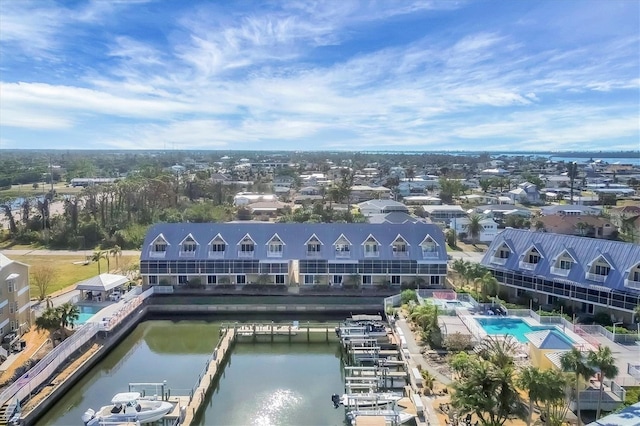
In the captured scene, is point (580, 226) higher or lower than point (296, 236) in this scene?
lower

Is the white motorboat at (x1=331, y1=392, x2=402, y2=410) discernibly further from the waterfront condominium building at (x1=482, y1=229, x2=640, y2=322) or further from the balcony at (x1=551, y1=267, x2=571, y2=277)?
the balcony at (x1=551, y1=267, x2=571, y2=277)

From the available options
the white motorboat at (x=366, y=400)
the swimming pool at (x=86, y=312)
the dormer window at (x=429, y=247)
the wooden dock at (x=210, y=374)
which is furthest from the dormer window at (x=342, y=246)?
the swimming pool at (x=86, y=312)

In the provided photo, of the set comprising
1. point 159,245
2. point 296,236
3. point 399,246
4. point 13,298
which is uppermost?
point 296,236

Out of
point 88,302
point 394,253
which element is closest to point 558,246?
point 394,253

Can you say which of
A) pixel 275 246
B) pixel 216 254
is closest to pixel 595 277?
pixel 275 246

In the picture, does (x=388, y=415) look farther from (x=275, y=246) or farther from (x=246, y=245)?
(x=246, y=245)

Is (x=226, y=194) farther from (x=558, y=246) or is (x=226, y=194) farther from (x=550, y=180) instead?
(x=550, y=180)

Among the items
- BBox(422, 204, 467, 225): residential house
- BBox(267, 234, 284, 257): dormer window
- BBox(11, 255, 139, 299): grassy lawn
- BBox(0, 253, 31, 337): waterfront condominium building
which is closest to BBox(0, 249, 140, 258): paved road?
BBox(11, 255, 139, 299): grassy lawn
